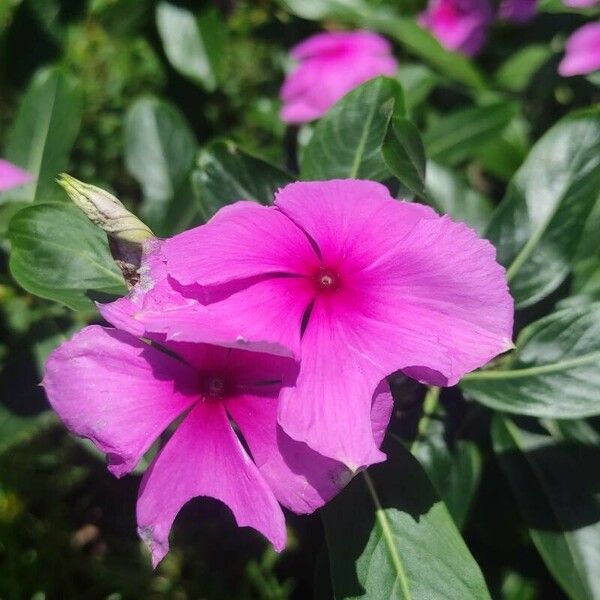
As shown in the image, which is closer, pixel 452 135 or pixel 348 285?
pixel 348 285

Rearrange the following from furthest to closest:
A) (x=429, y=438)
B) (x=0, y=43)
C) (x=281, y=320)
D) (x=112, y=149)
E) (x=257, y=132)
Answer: (x=257, y=132) < (x=112, y=149) < (x=0, y=43) < (x=429, y=438) < (x=281, y=320)

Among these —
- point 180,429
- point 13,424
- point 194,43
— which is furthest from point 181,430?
point 194,43

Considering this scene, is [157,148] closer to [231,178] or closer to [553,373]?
[231,178]

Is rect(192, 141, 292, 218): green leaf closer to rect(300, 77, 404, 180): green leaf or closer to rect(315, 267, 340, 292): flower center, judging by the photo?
rect(300, 77, 404, 180): green leaf

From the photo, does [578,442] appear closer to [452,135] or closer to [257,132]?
[452,135]

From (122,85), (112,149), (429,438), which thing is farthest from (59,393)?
(122,85)

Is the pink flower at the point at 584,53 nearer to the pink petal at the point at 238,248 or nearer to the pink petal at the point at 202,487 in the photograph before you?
the pink petal at the point at 238,248
